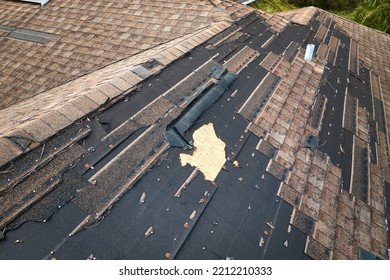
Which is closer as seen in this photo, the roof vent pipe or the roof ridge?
the roof ridge

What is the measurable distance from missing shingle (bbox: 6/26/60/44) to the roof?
494cm

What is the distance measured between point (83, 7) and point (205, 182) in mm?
8903

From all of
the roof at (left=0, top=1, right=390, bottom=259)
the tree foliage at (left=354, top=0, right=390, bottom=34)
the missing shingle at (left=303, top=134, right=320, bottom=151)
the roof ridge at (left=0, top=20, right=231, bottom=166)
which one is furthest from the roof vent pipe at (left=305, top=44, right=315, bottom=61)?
the tree foliage at (left=354, top=0, right=390, bottom=34)

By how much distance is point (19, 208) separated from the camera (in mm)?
3289

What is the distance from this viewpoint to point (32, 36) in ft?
30.8

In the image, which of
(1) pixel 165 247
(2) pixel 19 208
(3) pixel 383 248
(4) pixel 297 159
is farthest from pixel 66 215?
(3) pixel 383 248

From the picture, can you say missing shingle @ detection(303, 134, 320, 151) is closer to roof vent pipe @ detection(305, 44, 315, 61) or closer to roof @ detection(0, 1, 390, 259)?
roof @ detection(0, 1, 390, 259)

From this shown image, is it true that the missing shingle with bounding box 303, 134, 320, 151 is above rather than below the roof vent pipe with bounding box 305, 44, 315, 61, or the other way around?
below

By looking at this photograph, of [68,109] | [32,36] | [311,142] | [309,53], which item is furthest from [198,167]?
[32,36]

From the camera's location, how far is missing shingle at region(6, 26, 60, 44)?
9131 mm

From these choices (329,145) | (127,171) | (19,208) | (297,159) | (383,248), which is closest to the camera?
(19,208)

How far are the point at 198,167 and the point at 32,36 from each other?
8.39m

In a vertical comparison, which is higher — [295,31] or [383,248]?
[295,31]

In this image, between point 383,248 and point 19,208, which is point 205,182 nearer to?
point 19,208
